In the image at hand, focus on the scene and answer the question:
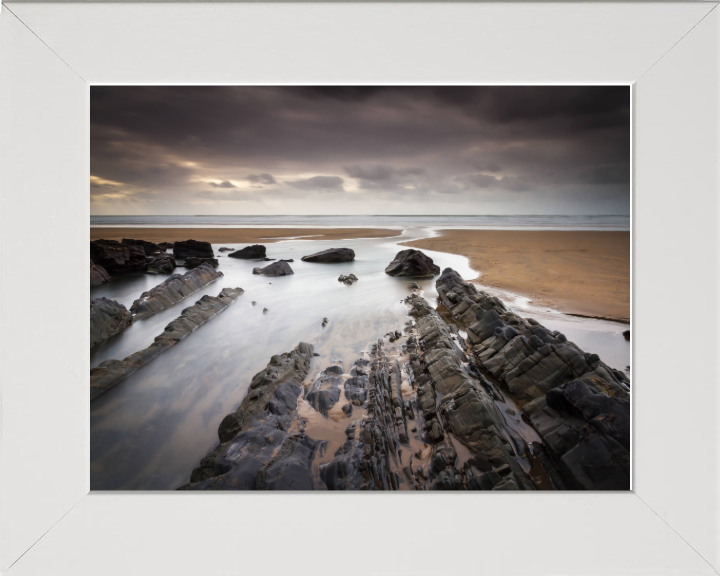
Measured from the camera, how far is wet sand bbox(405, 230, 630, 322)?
3.70 meters

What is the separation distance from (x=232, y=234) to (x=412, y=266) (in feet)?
14.9

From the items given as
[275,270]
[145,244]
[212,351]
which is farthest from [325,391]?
[145,244]

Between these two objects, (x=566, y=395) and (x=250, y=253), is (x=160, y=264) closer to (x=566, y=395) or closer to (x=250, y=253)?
(x=250, y=253)

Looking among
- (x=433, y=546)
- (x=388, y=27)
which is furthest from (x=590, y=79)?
(x=433, y=546)

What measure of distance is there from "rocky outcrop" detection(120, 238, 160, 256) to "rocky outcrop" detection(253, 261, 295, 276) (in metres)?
2.01

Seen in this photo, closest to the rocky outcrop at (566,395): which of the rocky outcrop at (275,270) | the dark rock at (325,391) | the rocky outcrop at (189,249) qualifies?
the dark rock at (325,391)

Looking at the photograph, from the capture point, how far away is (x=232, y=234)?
724 centimetres

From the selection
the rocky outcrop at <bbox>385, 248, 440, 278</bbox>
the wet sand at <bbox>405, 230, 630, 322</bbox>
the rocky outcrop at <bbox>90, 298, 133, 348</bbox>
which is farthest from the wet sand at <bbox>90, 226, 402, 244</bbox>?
the rocky outcrop at <bbox>385, 248, 440, 278</bbox>

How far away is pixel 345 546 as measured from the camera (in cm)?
144

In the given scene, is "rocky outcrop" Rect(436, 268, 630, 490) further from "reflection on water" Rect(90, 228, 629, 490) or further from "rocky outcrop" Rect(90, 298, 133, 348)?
"rocky outcrop" Rect(90, 298, 133, 348)

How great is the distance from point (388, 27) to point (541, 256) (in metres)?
6.34
